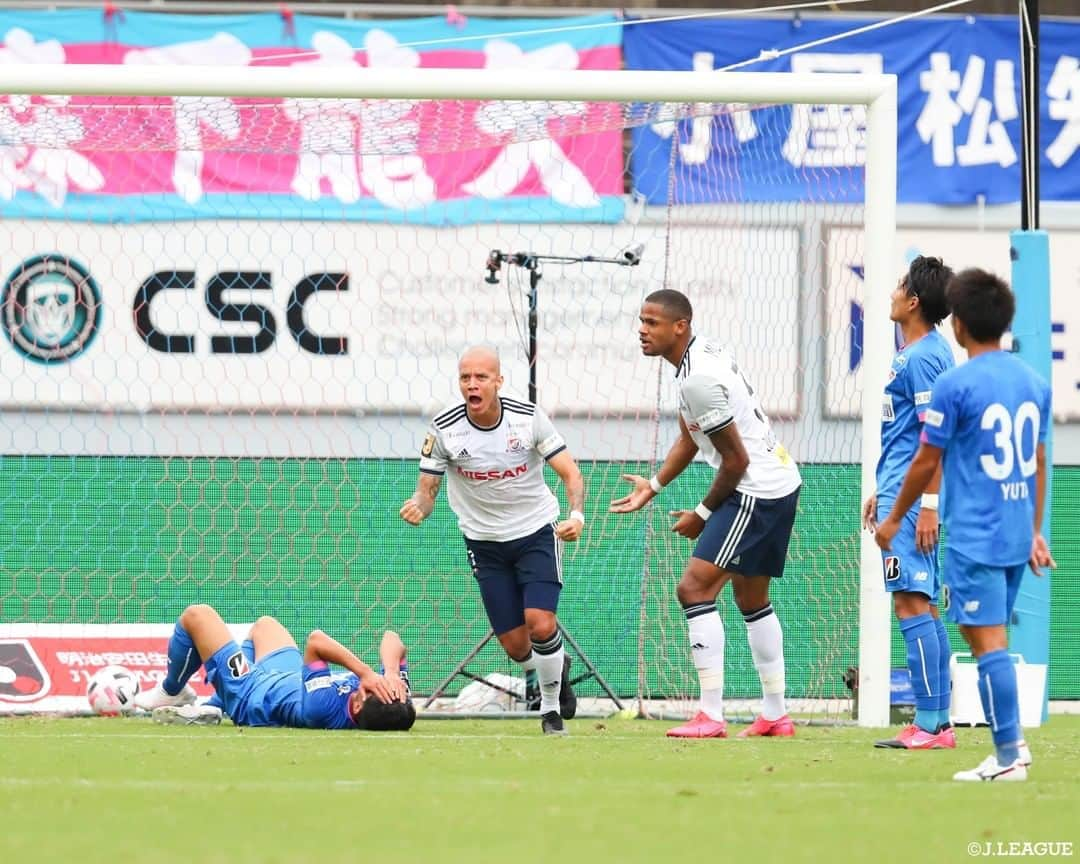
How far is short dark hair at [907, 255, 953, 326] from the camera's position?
798cm

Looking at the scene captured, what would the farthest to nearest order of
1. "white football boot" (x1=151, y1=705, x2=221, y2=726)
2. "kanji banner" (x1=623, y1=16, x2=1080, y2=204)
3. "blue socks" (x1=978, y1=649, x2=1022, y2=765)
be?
"kanji banner" (x1=623, y1=16, x2=1080, y2=204) → "white football boot" (x1=151, y1=705, x2=221, y2=726) → "blue socks" (x1=978, y1=649, x2=1022, y2=765)

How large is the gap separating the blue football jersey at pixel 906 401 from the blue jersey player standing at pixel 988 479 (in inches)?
58.2

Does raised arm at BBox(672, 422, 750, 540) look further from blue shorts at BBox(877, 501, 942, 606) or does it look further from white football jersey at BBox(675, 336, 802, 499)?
blue shorts at BBox(877, 501, 942, 606)

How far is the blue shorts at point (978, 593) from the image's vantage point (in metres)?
6.27

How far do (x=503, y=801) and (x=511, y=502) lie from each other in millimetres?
3724

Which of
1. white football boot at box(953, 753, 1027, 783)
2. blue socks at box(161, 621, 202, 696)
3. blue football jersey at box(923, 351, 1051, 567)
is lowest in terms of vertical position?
blue socks at box(161, 621, 202, 696)

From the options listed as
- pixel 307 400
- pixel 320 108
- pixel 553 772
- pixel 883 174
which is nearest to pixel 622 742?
pixel 553 772

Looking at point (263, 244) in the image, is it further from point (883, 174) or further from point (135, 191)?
point (883, 174)

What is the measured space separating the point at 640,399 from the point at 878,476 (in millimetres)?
4979

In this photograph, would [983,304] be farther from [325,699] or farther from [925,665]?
[325,699]

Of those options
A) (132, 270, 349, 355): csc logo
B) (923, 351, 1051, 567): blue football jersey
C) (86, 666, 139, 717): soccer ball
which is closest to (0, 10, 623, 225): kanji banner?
(132, 270, 349, 355): csc logo

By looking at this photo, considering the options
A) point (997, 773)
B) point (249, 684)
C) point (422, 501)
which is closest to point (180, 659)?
point (249, 684)

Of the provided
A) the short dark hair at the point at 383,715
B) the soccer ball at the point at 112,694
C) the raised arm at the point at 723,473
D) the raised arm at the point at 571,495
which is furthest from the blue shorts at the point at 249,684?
the raised arm at the point at 723,473

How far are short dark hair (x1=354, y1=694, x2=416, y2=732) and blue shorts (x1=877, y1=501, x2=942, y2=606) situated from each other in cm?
260
